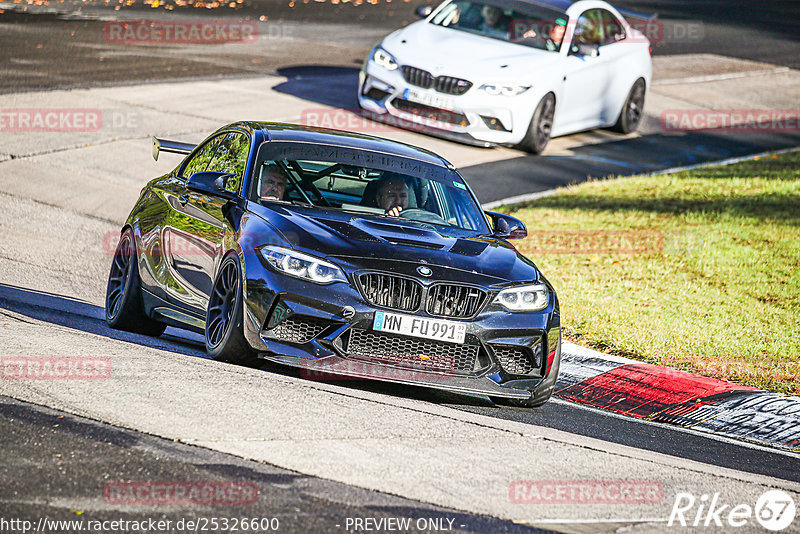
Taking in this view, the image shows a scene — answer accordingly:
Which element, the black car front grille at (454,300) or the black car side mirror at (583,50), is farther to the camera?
the black car side mirror at (583,50)

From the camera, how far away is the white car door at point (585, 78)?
17609mm

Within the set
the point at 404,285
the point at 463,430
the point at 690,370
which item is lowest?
the point at 690,370

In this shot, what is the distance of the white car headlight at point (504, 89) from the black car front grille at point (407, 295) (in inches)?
376

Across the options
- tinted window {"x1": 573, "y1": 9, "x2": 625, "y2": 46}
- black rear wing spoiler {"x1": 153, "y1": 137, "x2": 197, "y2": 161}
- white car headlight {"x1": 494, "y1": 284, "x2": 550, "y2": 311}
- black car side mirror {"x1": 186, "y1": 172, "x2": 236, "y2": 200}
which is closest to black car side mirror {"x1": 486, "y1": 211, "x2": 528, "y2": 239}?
white car headlight {"x1": 494, "y1": 284, "x2": 550, "y2": 311}

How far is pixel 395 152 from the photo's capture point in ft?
29.2

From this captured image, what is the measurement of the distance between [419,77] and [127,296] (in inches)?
334

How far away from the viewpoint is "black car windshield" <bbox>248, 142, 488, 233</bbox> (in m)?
8.19

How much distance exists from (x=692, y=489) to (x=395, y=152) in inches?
146

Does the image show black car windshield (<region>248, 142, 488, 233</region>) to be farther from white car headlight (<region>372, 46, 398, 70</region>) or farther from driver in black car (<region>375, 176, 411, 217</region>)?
white car headlight (<region>372, 46, 398, 70</region>)

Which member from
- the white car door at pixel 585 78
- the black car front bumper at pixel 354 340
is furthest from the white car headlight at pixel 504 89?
the black car front bumper at pixel 354 340

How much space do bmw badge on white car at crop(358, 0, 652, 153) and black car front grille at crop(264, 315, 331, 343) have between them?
9.74 meters

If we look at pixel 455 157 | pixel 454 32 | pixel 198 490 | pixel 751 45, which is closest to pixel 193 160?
pixel 198 490

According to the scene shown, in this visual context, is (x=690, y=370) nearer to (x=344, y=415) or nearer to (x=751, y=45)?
(x=344, y=415)

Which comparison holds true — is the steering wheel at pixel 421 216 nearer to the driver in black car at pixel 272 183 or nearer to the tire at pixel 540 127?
the driver in black car at pixel 272 183
